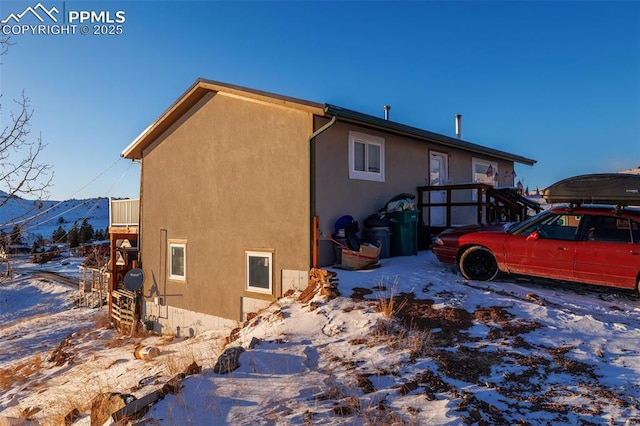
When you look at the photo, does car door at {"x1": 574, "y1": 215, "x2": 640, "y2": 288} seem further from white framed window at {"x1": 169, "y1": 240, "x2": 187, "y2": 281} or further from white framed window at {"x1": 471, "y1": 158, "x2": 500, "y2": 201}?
white framed window at {"x1": 169, "y1": 240, "x2": 187, "y2": 281}

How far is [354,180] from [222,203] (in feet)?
12.7

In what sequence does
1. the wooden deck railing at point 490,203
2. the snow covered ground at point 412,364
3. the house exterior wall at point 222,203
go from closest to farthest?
the snow covered ground at point 412,364 < the house exterior wall at point 222,203 < the wooden deck railing at point 490,203

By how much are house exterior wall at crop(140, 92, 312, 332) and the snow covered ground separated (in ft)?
6.67

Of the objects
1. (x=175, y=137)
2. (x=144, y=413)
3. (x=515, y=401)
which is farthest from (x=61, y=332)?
(x=515, y=401)

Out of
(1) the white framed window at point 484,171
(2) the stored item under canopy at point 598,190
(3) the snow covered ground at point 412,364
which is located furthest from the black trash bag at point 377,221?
(1) the white framed window at point 484,171

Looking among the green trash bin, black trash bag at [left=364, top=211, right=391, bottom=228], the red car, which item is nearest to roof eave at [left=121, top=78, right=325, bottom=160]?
black trash bag at [left=364, top=211, right=391, bottom=228]

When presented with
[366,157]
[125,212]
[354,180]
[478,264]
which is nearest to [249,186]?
[354,180]

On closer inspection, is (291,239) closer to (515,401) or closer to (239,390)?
(239,390)

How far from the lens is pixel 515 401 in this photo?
4.06m

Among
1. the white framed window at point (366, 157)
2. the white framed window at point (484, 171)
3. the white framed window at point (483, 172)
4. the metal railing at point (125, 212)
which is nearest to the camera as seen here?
the white framed window at point (366, 157)

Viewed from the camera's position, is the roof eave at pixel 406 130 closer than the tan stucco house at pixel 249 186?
Yes

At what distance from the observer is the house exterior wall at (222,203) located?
32.7 feet

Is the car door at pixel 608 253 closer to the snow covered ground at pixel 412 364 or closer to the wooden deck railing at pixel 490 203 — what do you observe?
the snow covered ground at pixel 412 364

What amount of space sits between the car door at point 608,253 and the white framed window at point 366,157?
5.23 metres
